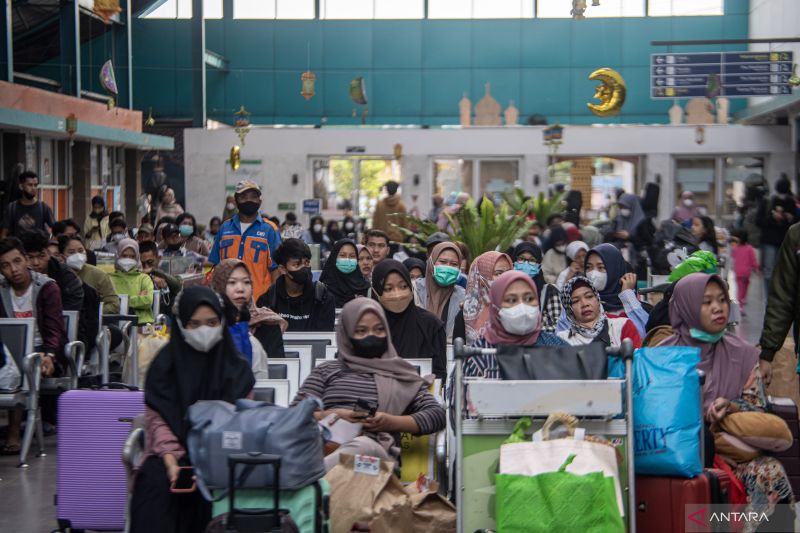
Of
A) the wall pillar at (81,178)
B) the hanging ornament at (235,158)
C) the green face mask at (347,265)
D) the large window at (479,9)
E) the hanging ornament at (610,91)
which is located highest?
the large window at (479,9)

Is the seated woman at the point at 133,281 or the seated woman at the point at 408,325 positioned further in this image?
the seated woman at the point at 133,281

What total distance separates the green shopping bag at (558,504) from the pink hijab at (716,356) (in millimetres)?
1454

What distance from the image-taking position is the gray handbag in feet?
17.6

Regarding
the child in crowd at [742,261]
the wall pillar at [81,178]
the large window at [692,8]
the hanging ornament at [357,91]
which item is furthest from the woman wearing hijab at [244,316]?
the large window at [692,8]

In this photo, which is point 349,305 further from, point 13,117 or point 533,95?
point 533,95

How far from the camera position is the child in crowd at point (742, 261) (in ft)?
66.0

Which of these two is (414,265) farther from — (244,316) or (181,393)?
(181,393)

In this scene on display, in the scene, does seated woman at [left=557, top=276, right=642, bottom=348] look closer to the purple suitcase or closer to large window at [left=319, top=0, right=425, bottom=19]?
the purple suitcase

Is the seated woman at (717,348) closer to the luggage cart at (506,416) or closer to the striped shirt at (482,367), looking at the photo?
the luggage cart at (506,416)

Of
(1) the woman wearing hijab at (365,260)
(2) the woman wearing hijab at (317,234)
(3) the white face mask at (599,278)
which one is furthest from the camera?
(2) the woman wearing hijab at (317,234)

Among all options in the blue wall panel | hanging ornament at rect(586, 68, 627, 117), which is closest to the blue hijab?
hanging ornament at rect(586, 68, 627, 117)

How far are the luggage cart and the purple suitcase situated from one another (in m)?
1.90

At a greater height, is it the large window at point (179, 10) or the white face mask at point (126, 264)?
the large window at point (179, 10)

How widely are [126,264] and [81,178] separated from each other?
50.3 feet
